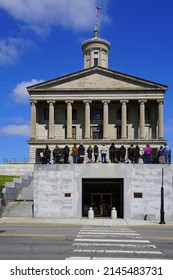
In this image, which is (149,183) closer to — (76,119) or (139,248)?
(139,248)

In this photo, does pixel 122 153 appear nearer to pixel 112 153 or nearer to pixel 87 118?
pixel 112 153

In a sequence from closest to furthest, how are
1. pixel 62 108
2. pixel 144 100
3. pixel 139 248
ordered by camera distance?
pixel 139 248
pixel 144 100
pixel 62 108

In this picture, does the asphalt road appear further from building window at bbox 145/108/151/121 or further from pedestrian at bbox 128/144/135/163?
building window at bbox 145/108/151/121

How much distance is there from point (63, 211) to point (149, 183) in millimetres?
6600

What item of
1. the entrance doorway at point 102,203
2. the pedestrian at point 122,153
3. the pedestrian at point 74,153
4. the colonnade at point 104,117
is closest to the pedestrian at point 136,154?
the pedestrian at point 122,153

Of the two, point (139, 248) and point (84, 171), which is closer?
point (139, 248)

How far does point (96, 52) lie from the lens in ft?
272

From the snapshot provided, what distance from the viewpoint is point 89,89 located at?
67.8 m

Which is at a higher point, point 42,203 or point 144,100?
point 144,100

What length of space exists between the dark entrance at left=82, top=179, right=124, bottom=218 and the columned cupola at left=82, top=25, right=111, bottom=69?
5311cm

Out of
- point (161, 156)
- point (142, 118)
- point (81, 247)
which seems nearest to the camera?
point (81, 247)

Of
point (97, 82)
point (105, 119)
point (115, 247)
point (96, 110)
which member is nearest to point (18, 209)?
point (115, 247)

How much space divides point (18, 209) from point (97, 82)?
41068mm

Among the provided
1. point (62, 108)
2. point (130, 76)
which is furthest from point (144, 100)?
point (62, 108)
